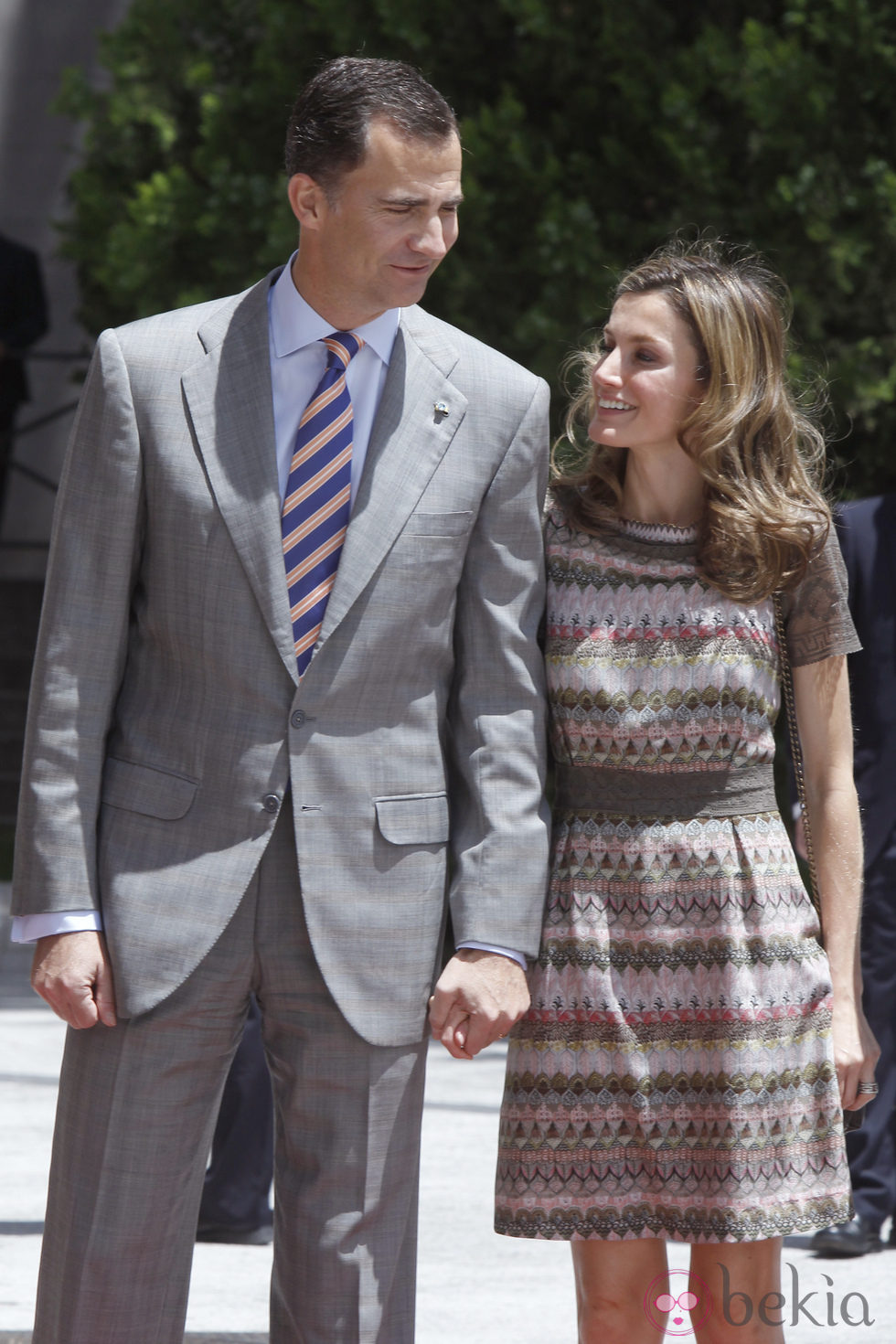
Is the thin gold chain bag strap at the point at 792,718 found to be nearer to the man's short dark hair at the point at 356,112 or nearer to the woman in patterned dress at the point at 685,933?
the woman in patterned dress at the point at 685,933

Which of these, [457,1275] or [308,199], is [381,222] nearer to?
[308,199]

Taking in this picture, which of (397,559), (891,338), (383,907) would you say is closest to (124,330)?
(397,559)

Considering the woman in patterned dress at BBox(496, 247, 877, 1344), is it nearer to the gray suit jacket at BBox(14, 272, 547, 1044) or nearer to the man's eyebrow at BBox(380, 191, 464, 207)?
the gray suit jacket at BBox(14, 272, 547, 1044)

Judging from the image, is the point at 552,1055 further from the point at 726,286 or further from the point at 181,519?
the point at 726,286

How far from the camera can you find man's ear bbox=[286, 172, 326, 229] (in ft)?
8.64

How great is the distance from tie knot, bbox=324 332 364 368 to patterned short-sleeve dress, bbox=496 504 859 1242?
20.4 inches

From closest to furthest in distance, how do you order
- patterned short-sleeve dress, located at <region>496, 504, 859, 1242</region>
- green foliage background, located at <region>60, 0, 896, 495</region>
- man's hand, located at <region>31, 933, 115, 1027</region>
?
man's hand, located at <region>31, 933, 115, 1027</region>
patterned short-sleeve dress, located at <region>496, 504, 859, 1242</region>
green foliage background, located at <region>60, 0, 896, 495</region>

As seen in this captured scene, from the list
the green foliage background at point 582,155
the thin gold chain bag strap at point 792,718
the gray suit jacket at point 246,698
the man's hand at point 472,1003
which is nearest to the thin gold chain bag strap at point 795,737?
the thin gold chain bag strap at point 792,718

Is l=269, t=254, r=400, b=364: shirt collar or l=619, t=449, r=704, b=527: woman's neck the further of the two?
l=619, t=449, r=704, b=527: woman's neck

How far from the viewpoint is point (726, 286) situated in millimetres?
2965

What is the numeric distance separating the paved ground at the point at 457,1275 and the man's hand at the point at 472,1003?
4.69 feet

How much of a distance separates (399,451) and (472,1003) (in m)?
0.79

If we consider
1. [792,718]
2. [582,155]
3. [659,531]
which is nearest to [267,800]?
[659,531]

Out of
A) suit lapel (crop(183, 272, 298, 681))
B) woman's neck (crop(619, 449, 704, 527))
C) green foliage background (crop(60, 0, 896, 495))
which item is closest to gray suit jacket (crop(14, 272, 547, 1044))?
suit lapel (crop(183, 272, 298, 681))
